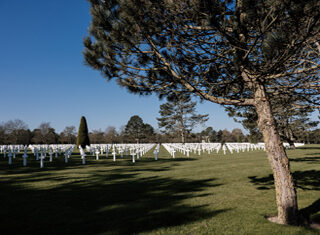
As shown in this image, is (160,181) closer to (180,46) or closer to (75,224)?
(75,224)

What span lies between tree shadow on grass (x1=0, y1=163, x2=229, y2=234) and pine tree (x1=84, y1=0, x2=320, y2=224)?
2389 mm

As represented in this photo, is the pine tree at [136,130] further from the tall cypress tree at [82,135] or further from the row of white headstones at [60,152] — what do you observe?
the row of white headstones at [60,152]

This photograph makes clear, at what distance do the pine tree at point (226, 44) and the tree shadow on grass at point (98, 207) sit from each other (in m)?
2.39

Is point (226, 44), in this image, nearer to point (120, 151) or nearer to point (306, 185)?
point (306, 185)

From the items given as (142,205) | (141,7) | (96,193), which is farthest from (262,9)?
(96,193)

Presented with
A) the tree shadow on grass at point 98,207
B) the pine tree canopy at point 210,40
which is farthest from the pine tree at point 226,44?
the tree shadow on grass at point 98,207

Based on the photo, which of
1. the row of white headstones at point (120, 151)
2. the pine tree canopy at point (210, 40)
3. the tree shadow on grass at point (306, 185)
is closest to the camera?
the pine tree canopy at point (210, 40)

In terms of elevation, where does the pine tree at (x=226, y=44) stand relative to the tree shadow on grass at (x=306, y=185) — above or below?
above

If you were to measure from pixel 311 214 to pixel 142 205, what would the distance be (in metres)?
3.73

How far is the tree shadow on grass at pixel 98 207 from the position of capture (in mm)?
3643

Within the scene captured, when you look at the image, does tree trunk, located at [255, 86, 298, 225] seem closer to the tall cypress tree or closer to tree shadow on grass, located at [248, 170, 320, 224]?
tree shadow on grass, located at [248, 170, 320, 224]

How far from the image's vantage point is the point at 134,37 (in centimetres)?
425

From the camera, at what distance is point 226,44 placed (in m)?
Result: 4.07

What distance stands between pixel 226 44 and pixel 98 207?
15.3 ft
